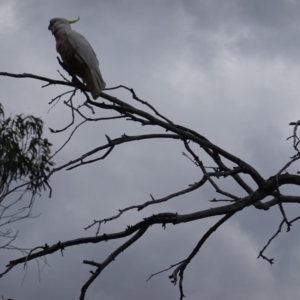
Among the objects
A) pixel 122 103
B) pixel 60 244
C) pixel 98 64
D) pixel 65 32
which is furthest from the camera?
pixel 65 32

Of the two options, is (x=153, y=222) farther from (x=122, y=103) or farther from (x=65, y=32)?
(x=65, y=32)

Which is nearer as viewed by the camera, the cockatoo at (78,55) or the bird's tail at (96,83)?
the bird's tail at (96,83)

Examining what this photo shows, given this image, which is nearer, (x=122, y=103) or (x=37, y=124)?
(x=122, y=103)

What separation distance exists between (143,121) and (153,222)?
19.6 inches

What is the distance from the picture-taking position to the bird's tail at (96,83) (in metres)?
3.15

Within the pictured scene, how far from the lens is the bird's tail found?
3.15m

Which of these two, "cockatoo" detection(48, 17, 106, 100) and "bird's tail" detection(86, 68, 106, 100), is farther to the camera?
"cockatoo" detection(48, 17, 106, 100)

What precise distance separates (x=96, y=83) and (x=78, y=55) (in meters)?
0.50

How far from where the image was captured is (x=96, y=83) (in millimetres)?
3391

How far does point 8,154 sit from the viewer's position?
21.4 ft

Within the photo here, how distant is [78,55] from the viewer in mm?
3809

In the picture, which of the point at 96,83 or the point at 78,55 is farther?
the point at 78,55

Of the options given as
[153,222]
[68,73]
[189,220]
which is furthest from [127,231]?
[68,73]

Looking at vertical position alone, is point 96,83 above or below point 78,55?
below
